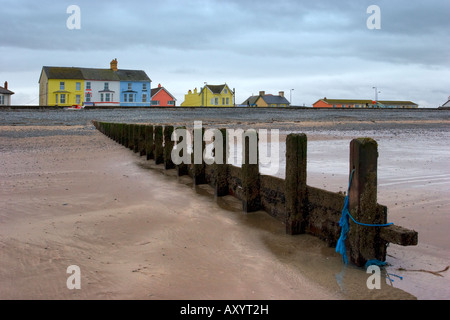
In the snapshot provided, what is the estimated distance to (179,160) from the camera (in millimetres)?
9836

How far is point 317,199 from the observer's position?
16.0 ft

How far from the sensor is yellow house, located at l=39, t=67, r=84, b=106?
214ft

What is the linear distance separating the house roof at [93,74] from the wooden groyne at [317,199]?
2541 inches

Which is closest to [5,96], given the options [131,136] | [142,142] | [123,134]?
[123,134]

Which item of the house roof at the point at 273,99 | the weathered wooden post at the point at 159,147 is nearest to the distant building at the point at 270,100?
the house roof at the point at 273,99

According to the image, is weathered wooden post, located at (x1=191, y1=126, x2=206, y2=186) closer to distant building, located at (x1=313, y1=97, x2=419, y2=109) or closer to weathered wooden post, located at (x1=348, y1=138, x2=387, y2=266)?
weathered wooden post, located at (x1=348, y1=138, x2=387, y2=266)

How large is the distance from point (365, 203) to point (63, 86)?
225 ft

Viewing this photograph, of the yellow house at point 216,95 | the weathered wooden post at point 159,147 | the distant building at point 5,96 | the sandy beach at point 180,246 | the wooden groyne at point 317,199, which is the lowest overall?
the sandy beach at point 180,246

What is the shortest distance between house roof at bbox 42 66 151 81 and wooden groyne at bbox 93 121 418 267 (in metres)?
64.6

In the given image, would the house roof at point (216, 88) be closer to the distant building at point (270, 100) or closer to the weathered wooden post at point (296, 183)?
the distant building at point (270, 100)

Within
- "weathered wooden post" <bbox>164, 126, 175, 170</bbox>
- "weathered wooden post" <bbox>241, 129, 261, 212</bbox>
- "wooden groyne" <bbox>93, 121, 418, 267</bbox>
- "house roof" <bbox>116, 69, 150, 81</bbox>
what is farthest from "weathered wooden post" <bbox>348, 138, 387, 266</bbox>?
"house roof" <bbox>116, 69, 150, 81</bbox>

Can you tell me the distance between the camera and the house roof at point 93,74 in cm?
6625
